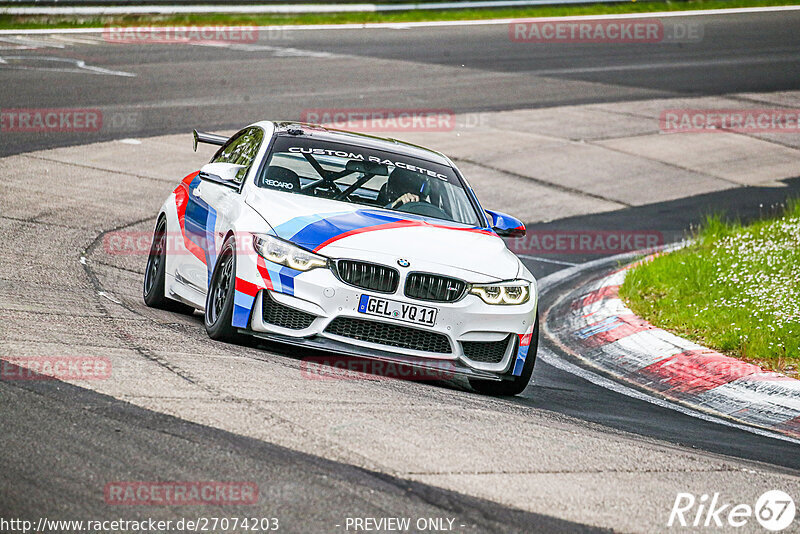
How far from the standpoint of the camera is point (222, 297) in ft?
23.8

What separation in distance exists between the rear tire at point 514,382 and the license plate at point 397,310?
2.48ft

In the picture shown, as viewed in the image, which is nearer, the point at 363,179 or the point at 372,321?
the point at 372,321

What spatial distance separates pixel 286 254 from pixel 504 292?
55.5 inches

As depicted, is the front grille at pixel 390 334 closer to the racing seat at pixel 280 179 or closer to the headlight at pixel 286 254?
the headlight at pixel 286 254

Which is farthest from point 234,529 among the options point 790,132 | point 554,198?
point 790,132

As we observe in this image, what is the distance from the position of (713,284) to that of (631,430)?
13.5 feet

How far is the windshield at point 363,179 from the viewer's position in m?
8.04

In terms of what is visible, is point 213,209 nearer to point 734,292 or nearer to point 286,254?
point 286,254
